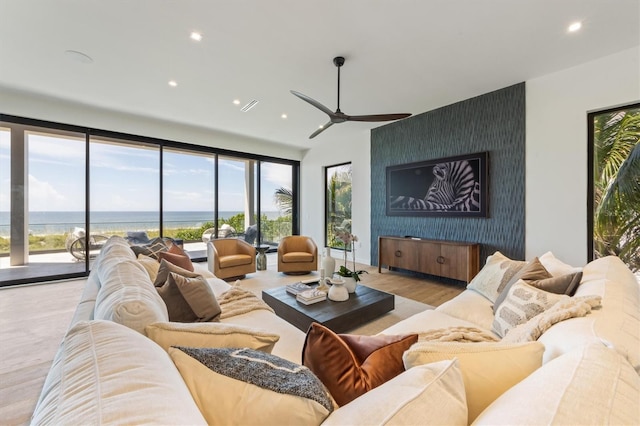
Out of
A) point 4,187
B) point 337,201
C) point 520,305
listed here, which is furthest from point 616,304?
point 4,187

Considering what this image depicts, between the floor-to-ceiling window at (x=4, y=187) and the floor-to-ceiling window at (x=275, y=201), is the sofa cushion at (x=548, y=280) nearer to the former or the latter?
the floor-to-ceiling window at (x=275, y=201)

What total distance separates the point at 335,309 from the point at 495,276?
136 cm

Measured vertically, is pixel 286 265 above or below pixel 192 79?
below

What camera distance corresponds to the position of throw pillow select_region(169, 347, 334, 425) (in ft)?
2.07

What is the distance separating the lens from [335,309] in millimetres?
2385

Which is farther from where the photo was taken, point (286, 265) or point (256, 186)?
point (256, 186)

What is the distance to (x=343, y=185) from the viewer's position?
6.08 meters

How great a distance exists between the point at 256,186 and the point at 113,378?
5.96 metres

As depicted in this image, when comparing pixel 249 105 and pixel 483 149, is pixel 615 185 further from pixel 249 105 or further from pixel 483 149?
pixel 249 105

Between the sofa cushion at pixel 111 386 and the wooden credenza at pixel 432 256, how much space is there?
3.84m

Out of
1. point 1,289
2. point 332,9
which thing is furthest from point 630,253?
point 1,289

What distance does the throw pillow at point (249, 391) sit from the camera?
63cm

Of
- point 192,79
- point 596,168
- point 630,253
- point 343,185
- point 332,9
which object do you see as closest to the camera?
point 332,9

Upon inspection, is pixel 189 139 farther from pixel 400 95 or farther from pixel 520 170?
pixel 520 170
